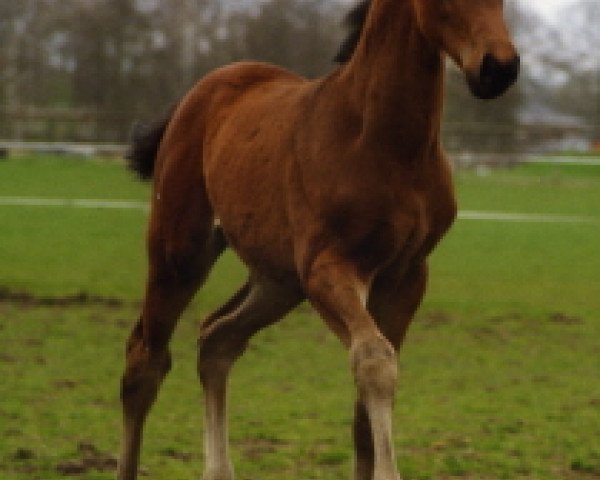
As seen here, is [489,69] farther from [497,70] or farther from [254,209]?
[254,209]

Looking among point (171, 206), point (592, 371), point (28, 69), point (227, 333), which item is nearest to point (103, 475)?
point (227, 333)

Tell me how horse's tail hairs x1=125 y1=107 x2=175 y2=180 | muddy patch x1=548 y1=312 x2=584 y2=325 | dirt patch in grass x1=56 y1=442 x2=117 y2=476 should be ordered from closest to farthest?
1. dirt patch in grass x1=56 y1=442 x2=117 y2=476
2. horse's tail hairs x1=125 y1=107 x2=175 y2=180
3. muddy patch x1=548 y1=312 x2=584 y2=325

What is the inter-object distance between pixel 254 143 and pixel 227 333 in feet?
3.15

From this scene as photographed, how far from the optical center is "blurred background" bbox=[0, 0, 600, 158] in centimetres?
3969

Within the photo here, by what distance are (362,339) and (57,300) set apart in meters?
8.79

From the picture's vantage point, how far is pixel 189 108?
6.21 m

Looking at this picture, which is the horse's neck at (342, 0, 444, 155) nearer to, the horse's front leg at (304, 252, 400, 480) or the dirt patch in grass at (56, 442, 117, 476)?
the horse's front leg at (304, 252, 400, 480)

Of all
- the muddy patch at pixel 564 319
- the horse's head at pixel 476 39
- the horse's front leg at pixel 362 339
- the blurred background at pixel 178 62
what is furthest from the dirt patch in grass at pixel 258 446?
the blurred background at pixel 178 62

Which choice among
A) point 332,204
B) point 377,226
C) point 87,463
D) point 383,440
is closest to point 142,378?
point 87,463

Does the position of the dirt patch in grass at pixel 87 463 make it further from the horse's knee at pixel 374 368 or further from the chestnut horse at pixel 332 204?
the horse's knee at pixel 374 368

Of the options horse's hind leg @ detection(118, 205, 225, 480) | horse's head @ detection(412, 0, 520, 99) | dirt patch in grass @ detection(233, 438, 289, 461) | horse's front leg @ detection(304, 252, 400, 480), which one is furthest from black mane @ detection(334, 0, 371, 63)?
dirt patch in grass @ detection(233, 438, 289, 461)

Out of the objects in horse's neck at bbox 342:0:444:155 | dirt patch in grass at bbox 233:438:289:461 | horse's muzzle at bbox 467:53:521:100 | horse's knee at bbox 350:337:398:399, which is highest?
horse's muzzle at bbox 467:53:521:100

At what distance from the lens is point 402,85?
4.69m

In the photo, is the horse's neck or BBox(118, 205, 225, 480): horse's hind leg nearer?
the horse's neck
